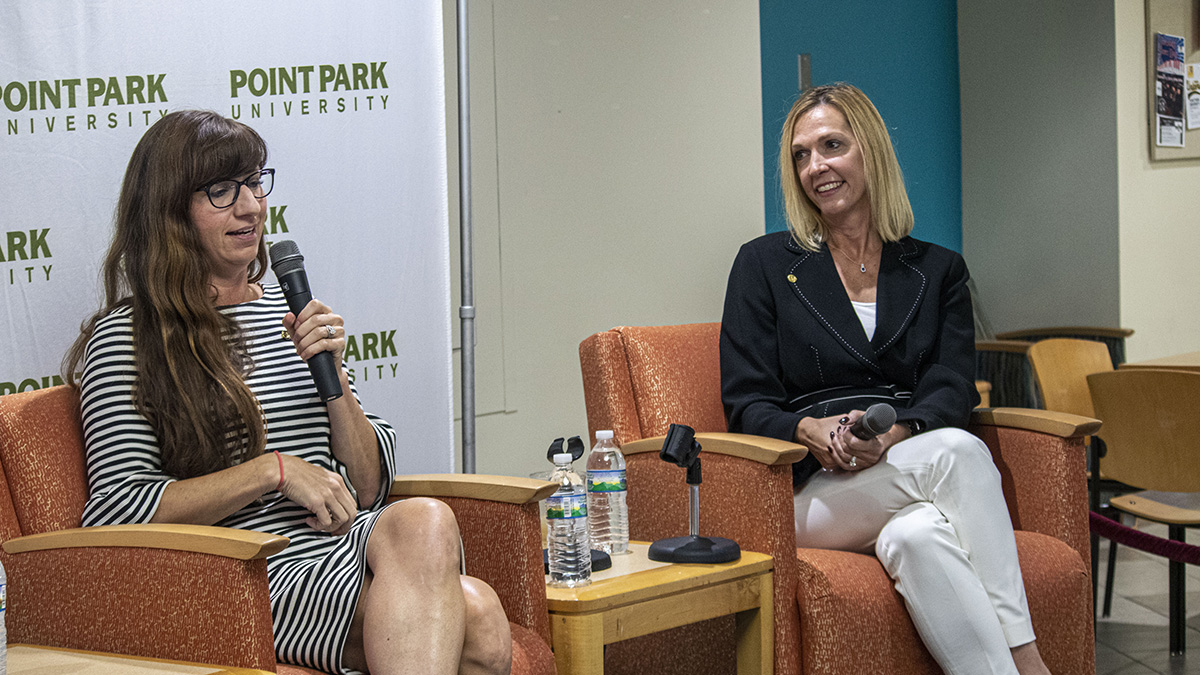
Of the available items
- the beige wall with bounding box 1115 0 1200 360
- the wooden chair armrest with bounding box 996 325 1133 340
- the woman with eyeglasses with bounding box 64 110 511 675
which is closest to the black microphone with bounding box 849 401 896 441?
the woman with eyeglasses with bounding box 64 110 511 675

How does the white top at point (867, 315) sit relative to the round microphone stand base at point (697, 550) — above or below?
above

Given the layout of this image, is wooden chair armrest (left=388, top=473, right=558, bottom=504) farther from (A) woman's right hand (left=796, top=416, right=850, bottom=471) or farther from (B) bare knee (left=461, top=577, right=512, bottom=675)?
(A) woman's right hand (left=796, top=416, right=850, bottom=471)

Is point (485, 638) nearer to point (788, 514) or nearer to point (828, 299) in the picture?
point (788, 514)

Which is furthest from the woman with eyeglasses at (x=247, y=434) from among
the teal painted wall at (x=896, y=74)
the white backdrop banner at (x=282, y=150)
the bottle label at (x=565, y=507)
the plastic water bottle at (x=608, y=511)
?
the teal painted wall at (x=896, y=74)

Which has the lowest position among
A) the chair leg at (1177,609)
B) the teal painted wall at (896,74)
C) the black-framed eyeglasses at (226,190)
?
the chair leg at (1177,609)

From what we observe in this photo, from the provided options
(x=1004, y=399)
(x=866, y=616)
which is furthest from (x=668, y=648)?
(x=1004, y=399)

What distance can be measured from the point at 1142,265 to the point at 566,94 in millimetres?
3272

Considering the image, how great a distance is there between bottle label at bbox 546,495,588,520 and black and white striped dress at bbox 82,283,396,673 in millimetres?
313

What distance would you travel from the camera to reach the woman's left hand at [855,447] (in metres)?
2.19

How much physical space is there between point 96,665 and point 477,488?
63 cm

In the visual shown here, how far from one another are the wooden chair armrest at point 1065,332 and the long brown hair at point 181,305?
4.49m

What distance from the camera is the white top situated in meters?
2.42

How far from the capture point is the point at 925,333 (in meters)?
2.43

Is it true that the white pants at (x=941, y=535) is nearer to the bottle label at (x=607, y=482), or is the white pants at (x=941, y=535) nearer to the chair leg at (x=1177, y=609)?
the bottle label at (x=607, y=482)
